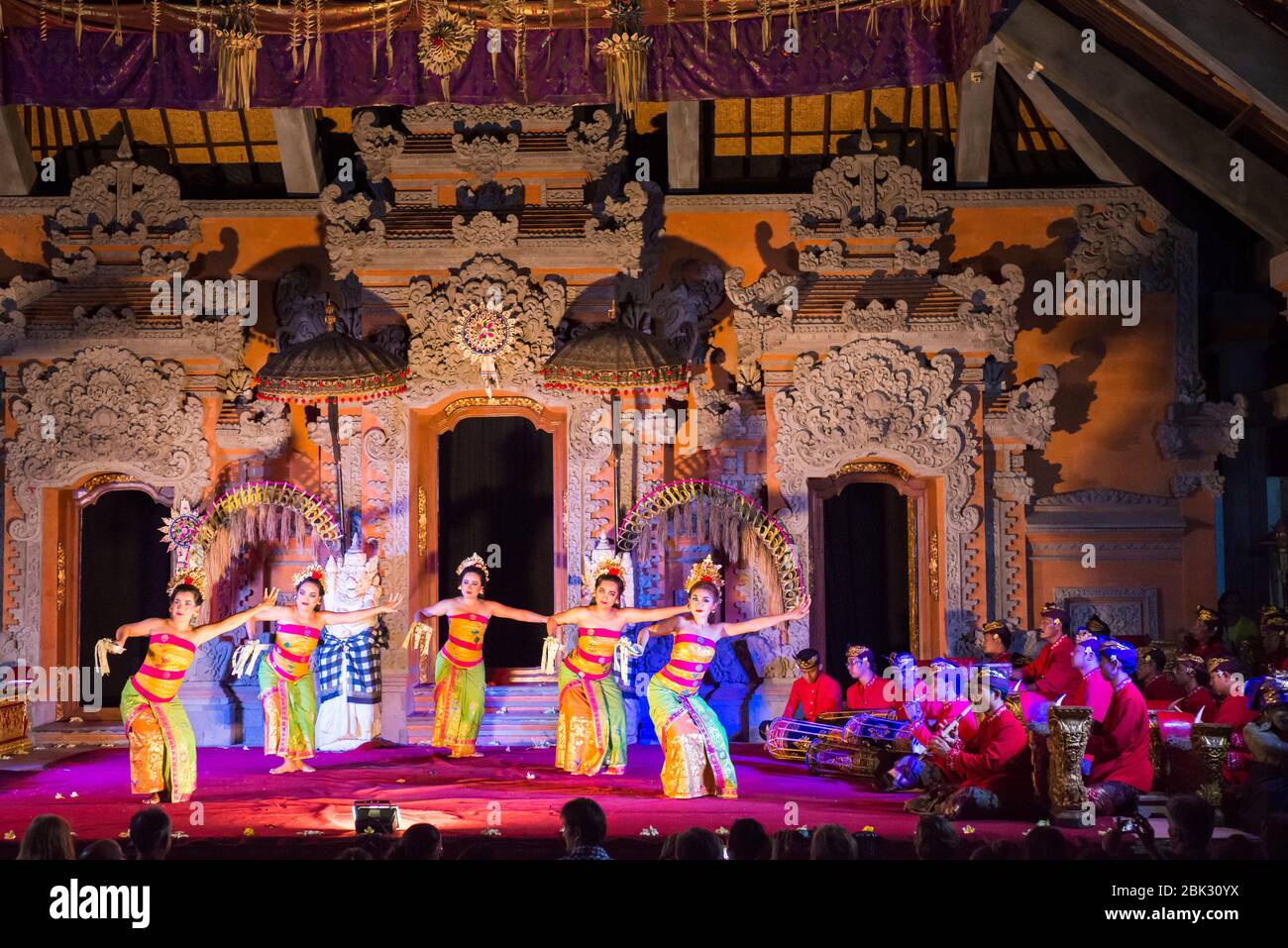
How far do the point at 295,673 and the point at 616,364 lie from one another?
119 inches

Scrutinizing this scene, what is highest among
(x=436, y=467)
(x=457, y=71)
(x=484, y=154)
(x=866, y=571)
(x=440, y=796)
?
(x=457, y=71)

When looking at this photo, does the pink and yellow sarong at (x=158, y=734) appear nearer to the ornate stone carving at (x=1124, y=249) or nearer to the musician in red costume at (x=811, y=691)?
the musician in red costume at (x=811, y=691)

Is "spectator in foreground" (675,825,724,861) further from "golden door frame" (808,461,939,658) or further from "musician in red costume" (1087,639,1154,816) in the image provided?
"golden door frame" (808,461,939,658)

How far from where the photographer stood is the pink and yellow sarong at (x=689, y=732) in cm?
785

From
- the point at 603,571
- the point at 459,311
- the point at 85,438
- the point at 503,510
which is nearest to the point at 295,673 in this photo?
the point at 603,571

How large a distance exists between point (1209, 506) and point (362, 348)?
644cm

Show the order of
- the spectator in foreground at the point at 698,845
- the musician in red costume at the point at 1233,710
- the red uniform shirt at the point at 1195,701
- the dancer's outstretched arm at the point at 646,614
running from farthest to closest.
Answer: the dancer's outstretched arm at the point at 646,614 → the red uniform shirt at the point at 1195,701 → the musician in red costume at the point at 1233,710 → the spectator in foreground at the point at 698,845

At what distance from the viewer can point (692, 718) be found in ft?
25.9

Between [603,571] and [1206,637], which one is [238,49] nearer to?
[603,571]

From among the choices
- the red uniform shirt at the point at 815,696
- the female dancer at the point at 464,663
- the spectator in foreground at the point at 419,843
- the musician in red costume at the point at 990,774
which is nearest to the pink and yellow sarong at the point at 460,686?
the female dancer at the point at 464,663

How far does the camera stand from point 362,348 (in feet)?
33.4

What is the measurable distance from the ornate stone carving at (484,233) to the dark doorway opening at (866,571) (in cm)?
317

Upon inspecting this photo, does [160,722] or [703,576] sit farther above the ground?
[703,576]

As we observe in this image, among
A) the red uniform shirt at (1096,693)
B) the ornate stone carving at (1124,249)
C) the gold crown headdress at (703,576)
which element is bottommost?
the red uniform shirt at (1096,693)
